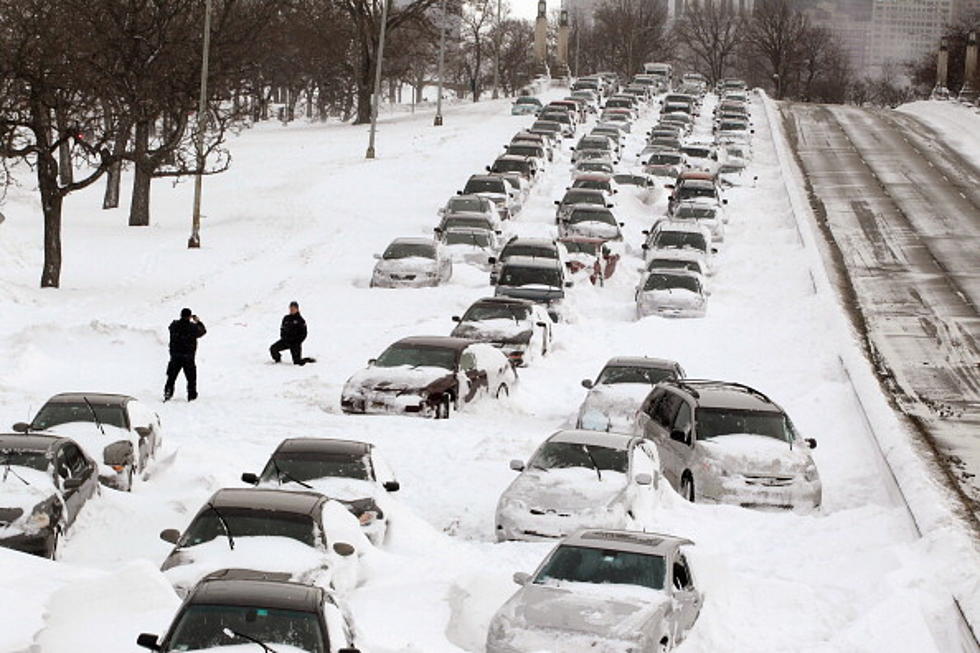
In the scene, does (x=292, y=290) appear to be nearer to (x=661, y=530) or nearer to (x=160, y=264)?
(x=160, y=264)

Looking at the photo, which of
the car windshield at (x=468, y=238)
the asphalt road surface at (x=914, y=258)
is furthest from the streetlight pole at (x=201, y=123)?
the asphalt road surface at (x=914, y=258)

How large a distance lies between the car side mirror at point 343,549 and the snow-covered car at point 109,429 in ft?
16.9

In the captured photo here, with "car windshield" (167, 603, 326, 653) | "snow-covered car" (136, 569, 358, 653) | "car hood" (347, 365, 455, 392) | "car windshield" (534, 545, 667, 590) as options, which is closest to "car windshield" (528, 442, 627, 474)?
"car windshield" (534, 545, 667, 590)

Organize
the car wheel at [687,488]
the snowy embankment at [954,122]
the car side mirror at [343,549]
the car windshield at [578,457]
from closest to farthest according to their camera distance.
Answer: the car side mirror at [343,549] < the car windshield at [578,457] < the car wheel at [687,488] < the snowy embankment at [954,122]

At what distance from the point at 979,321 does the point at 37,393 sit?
2085cm

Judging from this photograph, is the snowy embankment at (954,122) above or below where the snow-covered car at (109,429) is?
above

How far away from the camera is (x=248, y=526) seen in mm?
14375

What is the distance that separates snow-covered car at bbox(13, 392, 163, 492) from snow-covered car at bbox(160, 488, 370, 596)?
4.55 meters

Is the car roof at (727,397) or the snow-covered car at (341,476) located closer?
the snow-covered car at (341,476)

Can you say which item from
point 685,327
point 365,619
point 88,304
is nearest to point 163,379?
point 88,304

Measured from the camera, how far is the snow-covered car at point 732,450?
20.2 m

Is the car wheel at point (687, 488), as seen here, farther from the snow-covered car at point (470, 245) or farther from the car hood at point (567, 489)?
the snow-covered car at point (470, 245)

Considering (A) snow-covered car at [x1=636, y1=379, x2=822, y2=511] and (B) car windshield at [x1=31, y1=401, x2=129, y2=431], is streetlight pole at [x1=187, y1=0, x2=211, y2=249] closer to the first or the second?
(B) car windshield at [x1=31, y1=401, x2=129, y2=431]

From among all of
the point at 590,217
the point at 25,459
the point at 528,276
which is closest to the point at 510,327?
the point at 528,276
